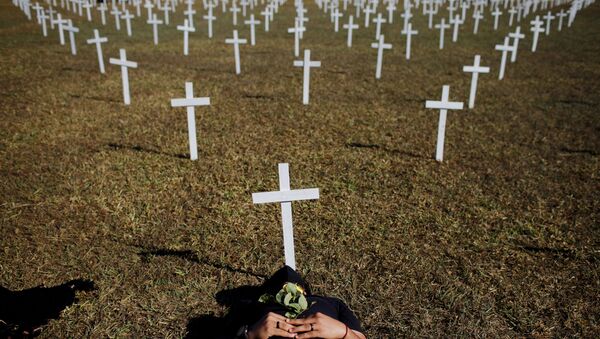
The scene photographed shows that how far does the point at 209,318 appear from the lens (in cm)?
429

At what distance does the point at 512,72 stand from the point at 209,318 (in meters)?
16.3

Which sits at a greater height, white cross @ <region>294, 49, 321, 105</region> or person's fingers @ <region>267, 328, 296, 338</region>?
white cross @ <region>294, 49, 321, 105</region>

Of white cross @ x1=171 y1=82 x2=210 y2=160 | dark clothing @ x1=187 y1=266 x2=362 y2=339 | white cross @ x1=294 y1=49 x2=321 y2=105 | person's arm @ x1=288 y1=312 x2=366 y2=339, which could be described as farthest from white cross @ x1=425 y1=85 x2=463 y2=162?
person's arm @ x1=288 y1=312 x2=366 y2=339

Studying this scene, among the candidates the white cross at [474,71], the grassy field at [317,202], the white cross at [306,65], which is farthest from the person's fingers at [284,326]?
the white cross at [474,71]

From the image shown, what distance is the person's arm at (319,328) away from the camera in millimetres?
2992

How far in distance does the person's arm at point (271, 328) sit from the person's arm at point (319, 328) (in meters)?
0.04

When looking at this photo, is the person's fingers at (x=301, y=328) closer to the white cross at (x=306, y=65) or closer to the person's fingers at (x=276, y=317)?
the person's fingers at (x=276, y=317)

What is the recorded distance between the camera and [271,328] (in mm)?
3016

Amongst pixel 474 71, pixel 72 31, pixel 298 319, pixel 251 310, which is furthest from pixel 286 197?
pixel 72 31

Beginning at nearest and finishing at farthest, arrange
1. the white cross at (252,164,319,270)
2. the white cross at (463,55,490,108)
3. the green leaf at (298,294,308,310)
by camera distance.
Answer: the green leaf at (298,294,308,310) → the white cross at (252,164,319,270) → the white cross at (463,55,490,108)

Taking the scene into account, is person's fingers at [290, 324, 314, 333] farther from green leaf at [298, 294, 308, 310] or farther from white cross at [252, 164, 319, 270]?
white cross at [252, 164, 319, 270]

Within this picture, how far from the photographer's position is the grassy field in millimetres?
4562

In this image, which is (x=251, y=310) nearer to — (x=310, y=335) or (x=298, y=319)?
(x=298, y=319)

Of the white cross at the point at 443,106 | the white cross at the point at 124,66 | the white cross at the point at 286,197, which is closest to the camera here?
the white cross at the point at 286,197
